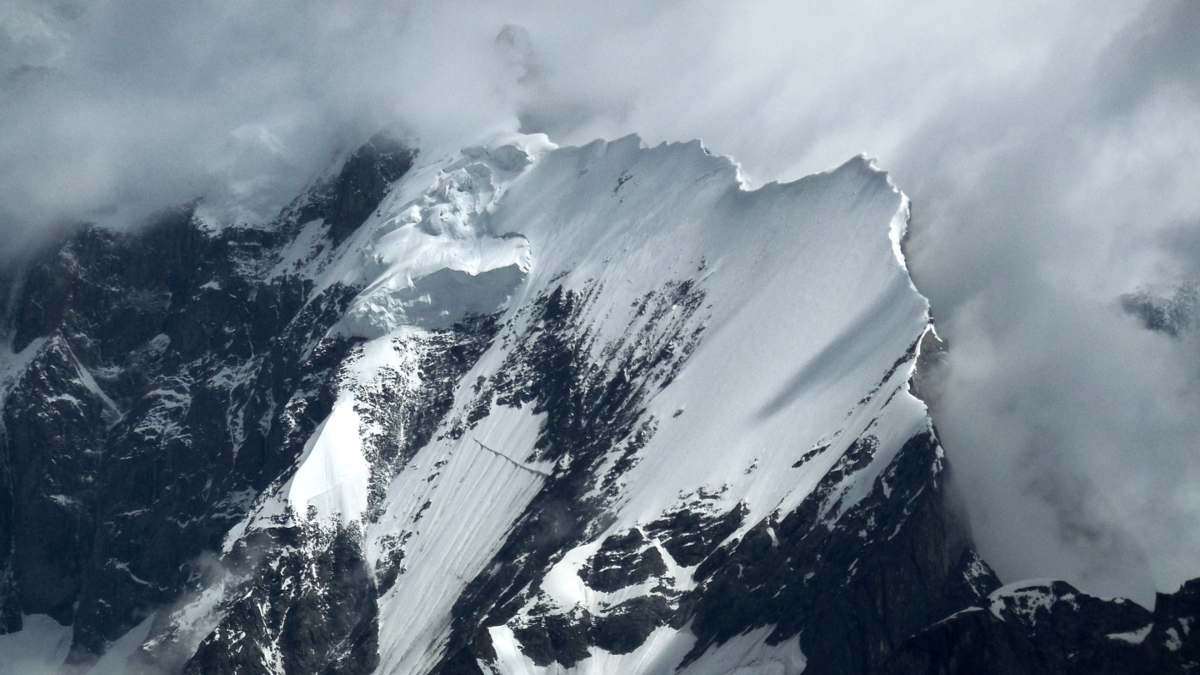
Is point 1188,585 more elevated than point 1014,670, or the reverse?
point 1188,585

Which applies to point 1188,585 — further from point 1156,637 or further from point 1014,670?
point 1014,670

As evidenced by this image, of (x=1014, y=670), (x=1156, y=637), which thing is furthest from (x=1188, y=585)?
(x=1014, y=670)
